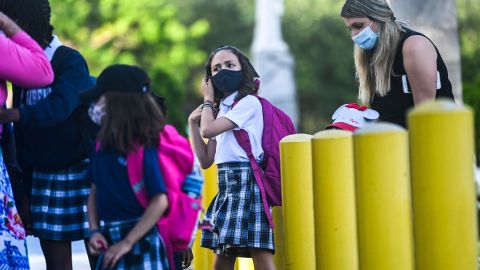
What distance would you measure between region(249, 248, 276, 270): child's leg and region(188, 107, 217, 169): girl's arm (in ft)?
2.31

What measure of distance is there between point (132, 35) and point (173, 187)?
3094 cm

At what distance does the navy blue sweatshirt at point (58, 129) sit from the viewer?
546cm

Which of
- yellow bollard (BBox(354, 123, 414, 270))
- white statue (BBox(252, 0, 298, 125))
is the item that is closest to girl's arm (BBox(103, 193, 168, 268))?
yellow bollard (BBox(354, 123, 414, 270))

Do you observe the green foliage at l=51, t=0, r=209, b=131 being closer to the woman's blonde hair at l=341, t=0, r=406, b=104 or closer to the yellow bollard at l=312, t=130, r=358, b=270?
the woman's blonde hair at l=341, t=0, r=406, b=104

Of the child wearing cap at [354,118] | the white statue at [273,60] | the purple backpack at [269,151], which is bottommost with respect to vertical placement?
Result: the purple backpack at [269,151]

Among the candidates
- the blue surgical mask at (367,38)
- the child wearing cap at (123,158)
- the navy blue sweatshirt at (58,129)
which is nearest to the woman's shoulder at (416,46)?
the blue surgical mask at (367,38)

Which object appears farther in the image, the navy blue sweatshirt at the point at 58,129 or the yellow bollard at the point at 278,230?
the yellow bollard at the point at 278,230

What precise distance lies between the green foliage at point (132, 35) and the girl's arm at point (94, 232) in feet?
84.6

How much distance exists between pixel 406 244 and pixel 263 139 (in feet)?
5.20

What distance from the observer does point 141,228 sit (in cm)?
464

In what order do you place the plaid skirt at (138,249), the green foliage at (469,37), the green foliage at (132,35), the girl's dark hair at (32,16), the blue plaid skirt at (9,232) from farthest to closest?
the green foliage at (469,37) < the green foliage at (132,35) < the girl's dark hair at (32,16) < the blue plaid skirt at (9,232) < the plaid skirt at (138,249)

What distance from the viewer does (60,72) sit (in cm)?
550

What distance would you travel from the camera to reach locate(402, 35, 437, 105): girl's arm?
6020mm

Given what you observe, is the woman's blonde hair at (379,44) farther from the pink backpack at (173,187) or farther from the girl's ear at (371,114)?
the pink backpack at (173,187)
